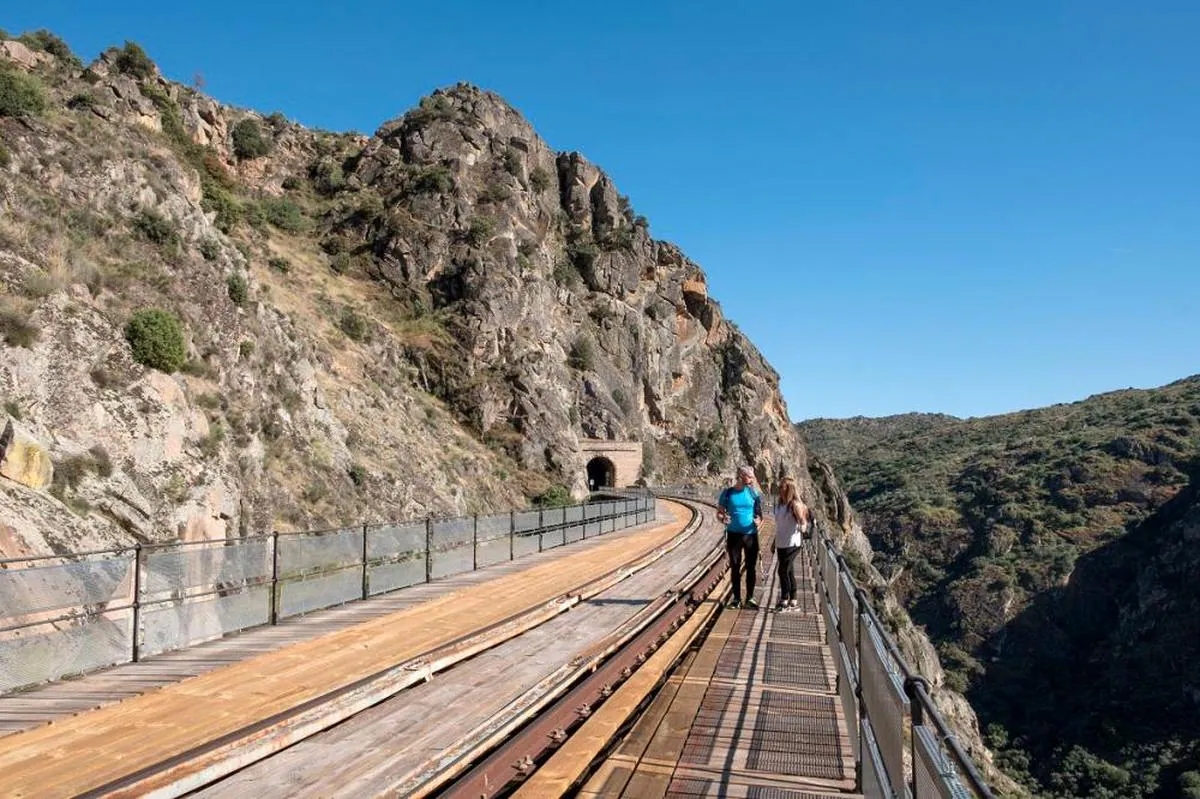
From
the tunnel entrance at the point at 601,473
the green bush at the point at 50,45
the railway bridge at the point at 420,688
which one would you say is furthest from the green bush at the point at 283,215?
the railway bridge at the point at 420,688

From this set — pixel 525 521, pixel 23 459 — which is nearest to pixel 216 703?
pixel 23 459

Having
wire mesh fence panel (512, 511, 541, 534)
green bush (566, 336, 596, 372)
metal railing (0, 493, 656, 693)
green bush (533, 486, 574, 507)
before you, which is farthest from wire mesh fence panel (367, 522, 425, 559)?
green bush (566, 336, 596, 372)

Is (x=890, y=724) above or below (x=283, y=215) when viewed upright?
below

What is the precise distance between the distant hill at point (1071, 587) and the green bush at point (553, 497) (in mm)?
42734

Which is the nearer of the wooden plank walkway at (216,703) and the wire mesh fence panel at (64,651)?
the wooden plank walkway at (216,703)

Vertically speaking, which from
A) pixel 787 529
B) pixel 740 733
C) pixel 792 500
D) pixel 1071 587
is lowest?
pixel 1071 587

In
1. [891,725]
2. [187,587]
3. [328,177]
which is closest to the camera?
[891,725]

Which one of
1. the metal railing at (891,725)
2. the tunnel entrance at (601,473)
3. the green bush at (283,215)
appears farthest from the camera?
the tunnel entrance at (601,473)

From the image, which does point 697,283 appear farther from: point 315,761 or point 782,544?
point 315,761

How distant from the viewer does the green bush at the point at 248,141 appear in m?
67.2

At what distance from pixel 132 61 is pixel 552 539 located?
44.2 m

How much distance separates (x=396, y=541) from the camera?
43.5 feet

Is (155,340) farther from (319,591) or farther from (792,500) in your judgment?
(792,500)

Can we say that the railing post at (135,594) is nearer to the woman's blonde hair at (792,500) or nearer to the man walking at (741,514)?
the man walking at (741,514)
